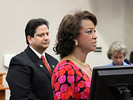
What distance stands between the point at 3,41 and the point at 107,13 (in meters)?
2.18

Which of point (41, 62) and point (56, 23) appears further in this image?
point (56, 23)

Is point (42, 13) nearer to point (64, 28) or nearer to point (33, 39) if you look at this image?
point (33, 39)

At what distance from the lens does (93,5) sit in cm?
452

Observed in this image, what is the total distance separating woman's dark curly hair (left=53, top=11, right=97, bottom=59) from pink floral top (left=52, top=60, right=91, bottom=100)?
0.36 feet

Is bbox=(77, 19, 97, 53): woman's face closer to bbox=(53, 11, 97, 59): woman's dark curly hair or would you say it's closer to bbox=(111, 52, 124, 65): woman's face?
bbox=(53, 11, 97, 59): woman's dark curly hair

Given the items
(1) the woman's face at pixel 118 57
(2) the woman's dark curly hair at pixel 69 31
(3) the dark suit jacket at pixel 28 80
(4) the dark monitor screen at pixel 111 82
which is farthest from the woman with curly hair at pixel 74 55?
(1) the woman's face at pixel 118 57

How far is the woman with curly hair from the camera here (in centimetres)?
137

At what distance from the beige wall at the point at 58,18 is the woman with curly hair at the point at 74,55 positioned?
6.93ft

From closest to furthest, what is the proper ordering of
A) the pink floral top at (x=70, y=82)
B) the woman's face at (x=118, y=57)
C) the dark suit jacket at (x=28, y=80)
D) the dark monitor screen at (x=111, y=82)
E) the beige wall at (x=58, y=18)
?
the dark monitor screen at (x=111, y=82), the pink floral top at (x=70, y=82), the dark suit jacket at (x=28, y=80), the woman's face at (x=118, y=57), the beige wall at (x=58, y=18)

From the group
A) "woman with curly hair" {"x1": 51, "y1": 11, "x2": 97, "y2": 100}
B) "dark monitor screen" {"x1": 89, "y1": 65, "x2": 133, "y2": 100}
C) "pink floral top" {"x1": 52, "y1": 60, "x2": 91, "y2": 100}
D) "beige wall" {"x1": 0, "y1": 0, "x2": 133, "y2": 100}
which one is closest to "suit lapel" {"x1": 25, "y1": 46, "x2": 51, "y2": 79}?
"woman with curly hair" {"x1": 51, "y1": 11, "x2": 97, "y2": 100}

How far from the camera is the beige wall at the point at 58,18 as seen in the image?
3.55m

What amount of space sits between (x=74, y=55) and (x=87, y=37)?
0.52 feet

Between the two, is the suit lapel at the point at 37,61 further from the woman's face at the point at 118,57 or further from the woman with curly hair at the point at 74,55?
the woman's face at the point at 118,57

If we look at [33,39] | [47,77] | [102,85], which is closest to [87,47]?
[102,85]
